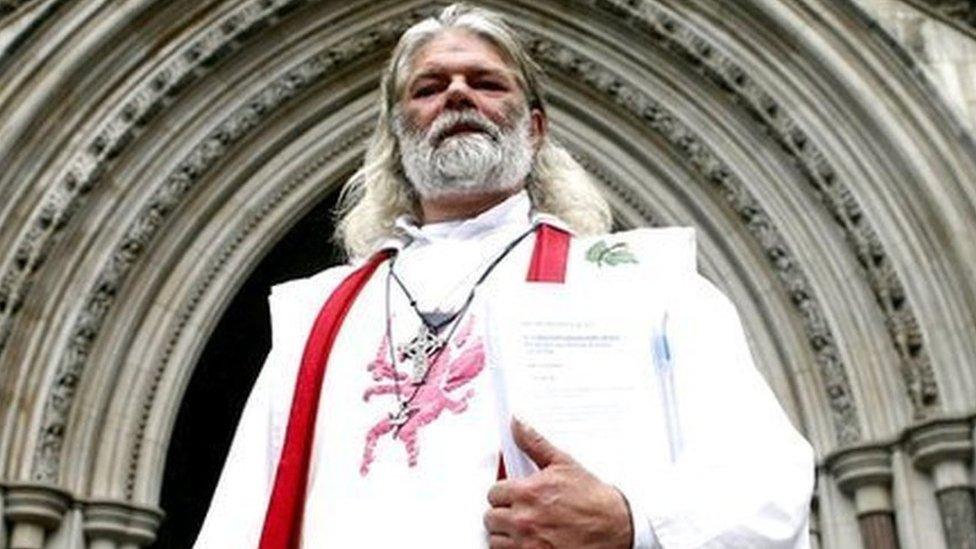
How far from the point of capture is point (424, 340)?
1537mm

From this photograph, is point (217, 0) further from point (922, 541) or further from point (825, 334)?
point (922, 541)

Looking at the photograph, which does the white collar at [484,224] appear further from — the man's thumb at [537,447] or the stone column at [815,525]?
the stone column at [815,525]

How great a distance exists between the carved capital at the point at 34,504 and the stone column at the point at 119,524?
7.1 inches

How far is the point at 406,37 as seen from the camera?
1803mm

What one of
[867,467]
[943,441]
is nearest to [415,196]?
[943,441]

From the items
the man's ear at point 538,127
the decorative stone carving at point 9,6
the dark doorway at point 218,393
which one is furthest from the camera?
the dark doorway at point 218,393

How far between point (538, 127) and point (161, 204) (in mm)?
5294

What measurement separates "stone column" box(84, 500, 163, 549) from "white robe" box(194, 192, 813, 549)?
4.95 meters

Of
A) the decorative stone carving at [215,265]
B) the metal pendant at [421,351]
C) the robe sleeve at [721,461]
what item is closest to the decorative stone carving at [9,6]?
the decorative stone carving at [215,265]

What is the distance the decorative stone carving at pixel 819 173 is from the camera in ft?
20.1

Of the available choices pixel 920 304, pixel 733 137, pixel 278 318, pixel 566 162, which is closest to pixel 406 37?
pixel 566 162

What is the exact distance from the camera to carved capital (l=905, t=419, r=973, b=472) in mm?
5863

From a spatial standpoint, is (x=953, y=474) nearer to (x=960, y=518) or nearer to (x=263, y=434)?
(x=960, y=518)

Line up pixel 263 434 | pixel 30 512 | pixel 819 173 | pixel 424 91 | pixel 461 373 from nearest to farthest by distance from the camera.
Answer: pixel 461 373, pixel 263 434, pixel 424 91, pixel 30 512, pixel 819 173
